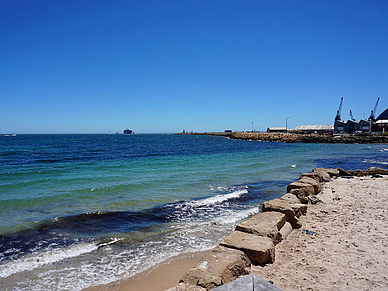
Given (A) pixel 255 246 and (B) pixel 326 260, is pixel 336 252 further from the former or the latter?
(A) pixel 255 246

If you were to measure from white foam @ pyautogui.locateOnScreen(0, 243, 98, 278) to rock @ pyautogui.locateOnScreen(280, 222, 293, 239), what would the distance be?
4572 millimetres

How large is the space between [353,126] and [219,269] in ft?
275

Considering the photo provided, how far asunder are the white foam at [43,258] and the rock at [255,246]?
11.5 ft

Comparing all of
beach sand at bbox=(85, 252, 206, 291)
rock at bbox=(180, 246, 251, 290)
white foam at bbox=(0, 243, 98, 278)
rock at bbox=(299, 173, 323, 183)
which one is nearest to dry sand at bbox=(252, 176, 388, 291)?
rock at bbox=(180, 246, 251, 290)

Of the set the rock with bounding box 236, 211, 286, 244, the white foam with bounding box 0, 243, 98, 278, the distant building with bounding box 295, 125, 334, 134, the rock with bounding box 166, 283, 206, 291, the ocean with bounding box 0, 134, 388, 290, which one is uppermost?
the distant building with bounding box 295, 125, 334, 134

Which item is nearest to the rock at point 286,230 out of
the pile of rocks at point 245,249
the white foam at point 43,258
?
the pile of rocks at point 245,249

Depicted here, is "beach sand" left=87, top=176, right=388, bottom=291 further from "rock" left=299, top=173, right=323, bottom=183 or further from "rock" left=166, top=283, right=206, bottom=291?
"rock" left=299, top=173, right=323, bottom=183

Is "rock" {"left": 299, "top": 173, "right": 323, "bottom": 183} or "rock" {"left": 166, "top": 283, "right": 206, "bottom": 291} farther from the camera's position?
"rock" {"left": 299, "top": 173, "right": 323, "bottom": 183}

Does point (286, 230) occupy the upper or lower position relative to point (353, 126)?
lower

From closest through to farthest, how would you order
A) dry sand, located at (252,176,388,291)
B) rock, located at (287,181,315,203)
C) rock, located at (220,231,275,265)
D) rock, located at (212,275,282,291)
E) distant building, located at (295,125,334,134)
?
1. rock, located at (212,275,282,291)
2. dry sand, located at (252,176,388,291)
3. rock, located at (220,231,275,265)
4. rock, located at (287,181,315,203)
5. distant building, located at (295,125,334,134)

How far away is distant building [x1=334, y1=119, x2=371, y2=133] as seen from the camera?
226ft

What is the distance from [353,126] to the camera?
7225 centimetres

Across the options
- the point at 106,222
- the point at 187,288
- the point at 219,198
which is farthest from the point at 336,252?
the point at 106,222

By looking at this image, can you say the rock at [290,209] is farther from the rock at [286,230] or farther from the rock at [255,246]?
the rock at [255,246]
